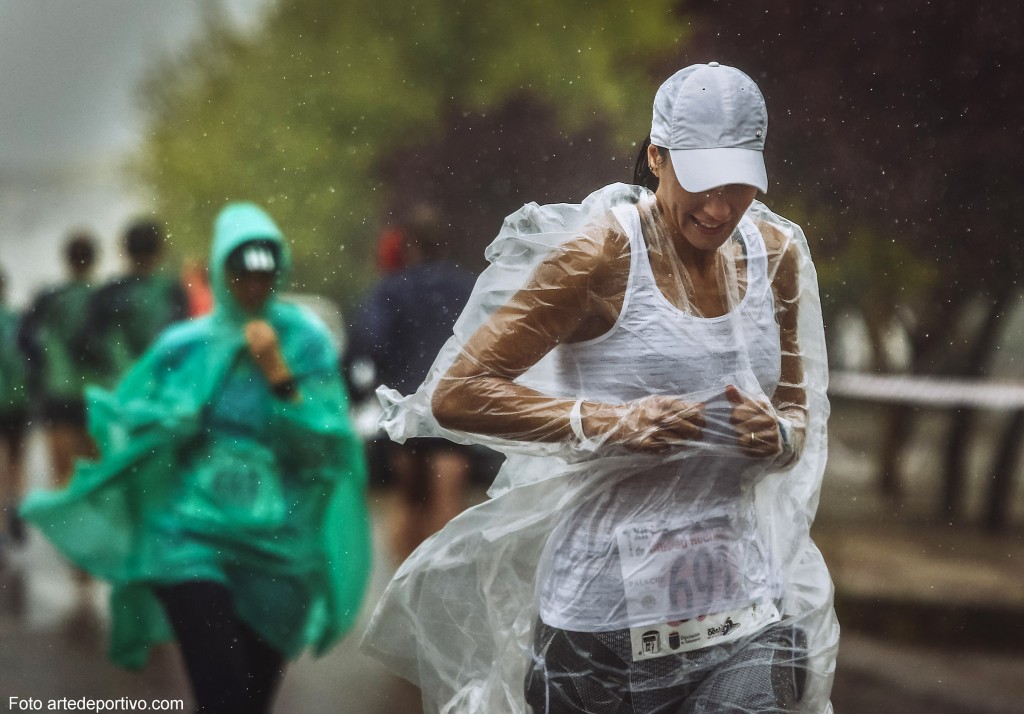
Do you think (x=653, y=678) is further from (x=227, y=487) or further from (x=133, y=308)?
(x=133, y=308)

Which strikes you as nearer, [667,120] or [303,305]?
[667,120]

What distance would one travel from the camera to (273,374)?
3.42 meters

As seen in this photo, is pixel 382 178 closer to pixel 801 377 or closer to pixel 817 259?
pixel 817 259

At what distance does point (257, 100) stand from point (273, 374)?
1183 mm

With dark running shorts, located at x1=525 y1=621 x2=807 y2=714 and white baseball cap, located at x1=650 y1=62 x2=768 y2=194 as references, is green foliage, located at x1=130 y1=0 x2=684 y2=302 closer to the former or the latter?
white baseball cap, located at x1=650 y1=62 x2=768 y2=194

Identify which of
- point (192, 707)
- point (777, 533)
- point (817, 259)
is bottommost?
point (192, 707)

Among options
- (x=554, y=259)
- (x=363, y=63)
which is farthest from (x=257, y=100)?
(x=554, y=259)

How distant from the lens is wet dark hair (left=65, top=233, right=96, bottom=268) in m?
5.35

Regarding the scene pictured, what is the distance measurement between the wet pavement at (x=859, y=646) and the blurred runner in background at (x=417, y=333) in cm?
25

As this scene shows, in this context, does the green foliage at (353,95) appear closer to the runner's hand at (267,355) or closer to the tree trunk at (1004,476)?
the runner's hand at (267,355)

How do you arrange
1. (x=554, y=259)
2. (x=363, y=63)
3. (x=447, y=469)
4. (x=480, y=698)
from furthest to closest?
1. (x=447, y=469)
2. (x=363, y=63)
3. (x=480, y=698)
4. (x=554, y=259)

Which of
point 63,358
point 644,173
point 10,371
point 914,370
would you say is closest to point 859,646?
point 914,370

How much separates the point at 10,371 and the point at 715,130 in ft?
18.0

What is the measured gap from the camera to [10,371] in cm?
664
